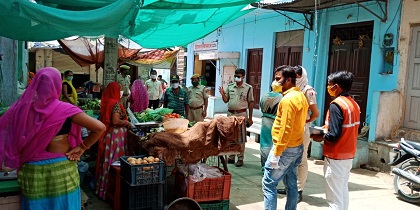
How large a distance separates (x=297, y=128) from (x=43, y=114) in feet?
8.50

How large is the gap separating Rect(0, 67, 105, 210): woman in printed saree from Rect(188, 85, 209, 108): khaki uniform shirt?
532 cm

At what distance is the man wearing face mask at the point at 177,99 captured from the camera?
25.8 ft

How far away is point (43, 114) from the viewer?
8.48ft

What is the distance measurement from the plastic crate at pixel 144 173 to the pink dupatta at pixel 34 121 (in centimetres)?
144

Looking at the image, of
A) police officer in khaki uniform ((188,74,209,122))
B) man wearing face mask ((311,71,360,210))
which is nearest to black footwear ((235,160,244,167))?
police officer in khaki uniform ((188,74,209,122))

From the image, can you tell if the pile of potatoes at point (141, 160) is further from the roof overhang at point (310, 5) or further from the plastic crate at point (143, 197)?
the roof overhang at point (310, 5)

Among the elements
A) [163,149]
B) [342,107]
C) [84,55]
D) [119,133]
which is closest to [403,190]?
[342,107]

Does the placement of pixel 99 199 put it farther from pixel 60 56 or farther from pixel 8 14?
pixel 60 56

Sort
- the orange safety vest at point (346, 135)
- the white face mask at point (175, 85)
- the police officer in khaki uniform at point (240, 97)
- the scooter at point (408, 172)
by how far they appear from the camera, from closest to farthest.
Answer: the orange safety vest at point (346, 135) → the scooter at point (408, 172) → the police officer in khaki uniform at point (240, 97) → the white face mask at point (175, 85)

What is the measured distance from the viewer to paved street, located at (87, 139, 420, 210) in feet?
17.4

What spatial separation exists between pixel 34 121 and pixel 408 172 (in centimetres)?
557

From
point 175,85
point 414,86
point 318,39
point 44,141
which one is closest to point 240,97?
point 175,85

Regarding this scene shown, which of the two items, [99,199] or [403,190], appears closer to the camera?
[99,199]

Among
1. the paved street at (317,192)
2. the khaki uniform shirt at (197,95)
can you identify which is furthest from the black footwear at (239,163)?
the khaki uniform shirt at (197,95)
